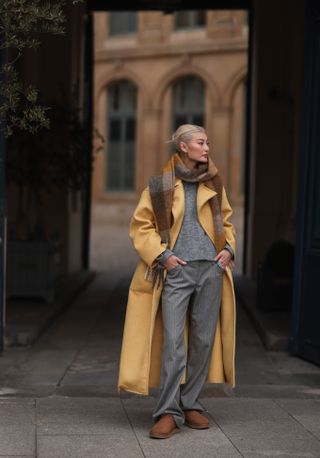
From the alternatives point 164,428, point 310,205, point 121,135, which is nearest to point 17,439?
point 164,428

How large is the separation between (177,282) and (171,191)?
1.83ft

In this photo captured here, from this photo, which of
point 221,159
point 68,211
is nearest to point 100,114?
point 221,159

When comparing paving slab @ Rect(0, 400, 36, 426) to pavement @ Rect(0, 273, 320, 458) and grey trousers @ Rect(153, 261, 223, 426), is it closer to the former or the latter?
pavement @ Rect(0, 273, 320, 458)

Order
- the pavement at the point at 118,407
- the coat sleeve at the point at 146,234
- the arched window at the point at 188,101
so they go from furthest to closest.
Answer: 1. the arched window at the point at 188,101
2. the coat sleeve at the point at 146,234
3. the pavement at the point at 118,407

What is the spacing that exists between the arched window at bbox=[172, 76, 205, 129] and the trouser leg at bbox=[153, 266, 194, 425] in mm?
25177

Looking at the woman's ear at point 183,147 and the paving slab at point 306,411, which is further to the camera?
the paving slab at point 306,411

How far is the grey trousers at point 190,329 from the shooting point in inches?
216

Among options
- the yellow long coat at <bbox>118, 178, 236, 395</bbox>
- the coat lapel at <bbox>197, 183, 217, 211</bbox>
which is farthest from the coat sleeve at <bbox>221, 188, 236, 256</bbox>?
the coat lapel at <bbox>197, 183, 217, 211</bbox>

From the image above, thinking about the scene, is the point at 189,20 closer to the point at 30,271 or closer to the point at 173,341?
the point at 30,271

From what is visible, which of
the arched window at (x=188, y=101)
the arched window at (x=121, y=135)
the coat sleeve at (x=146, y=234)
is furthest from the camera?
the arched window at (x=121, y=135)

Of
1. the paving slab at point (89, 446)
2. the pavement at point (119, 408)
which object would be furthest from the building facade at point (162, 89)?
the paving slab at point (89, 446)

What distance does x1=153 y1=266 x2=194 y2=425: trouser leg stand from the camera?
17.9 ft

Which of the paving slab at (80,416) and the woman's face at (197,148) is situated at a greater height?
the woman's face at (197,148)

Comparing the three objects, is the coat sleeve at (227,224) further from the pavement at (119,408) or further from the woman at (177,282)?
the pavement at (119,408)
